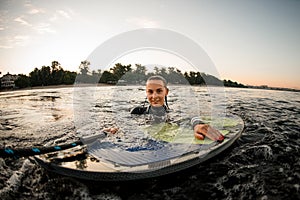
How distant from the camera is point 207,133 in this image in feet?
13.4

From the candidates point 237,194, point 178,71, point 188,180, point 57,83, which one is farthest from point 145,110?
point 57,83

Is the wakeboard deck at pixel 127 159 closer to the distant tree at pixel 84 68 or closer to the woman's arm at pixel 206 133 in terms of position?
the woman's arm at pixel 206 133

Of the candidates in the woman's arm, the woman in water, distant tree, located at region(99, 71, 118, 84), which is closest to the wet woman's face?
the woman in water

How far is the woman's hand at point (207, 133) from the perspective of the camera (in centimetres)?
396

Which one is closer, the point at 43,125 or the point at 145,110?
the point at 145,110

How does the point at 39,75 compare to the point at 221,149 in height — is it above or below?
above

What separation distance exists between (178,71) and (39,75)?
6389 cm

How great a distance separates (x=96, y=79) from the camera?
5.36 metres

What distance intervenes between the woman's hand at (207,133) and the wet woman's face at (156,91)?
62.5 inches

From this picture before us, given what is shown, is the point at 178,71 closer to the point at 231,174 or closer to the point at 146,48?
the point at 146,48

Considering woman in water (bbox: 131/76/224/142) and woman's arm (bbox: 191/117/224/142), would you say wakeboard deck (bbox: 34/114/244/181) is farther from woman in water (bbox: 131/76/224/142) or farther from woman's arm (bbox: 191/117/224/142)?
woman in water (bbox: 131/76/224/142)

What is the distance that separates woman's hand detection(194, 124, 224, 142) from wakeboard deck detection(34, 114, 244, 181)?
10 cm

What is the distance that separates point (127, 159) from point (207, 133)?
Result: 1.88m

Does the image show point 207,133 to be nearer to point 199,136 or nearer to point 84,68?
point 199,136
